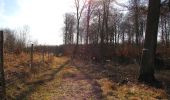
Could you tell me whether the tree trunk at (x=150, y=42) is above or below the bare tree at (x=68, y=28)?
below

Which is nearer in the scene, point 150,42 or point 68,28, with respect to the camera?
point 150,42

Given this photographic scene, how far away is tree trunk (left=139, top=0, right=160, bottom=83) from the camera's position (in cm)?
1411

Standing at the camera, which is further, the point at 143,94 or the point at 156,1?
the point at 156,1

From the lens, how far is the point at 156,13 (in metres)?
14.1

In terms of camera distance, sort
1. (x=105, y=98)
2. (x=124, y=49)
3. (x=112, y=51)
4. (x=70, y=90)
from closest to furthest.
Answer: (x=105, y=98)
(x=70, y=90)
(x=124, y=49)
(x=112, y=51)

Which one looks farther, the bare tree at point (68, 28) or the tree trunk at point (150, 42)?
the bare tree at point (68, 28)

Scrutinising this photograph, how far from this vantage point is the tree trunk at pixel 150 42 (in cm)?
1411

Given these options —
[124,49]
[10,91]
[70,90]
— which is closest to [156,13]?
[70,90]

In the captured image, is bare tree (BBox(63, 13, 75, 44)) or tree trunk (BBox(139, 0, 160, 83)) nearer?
tree trunk (BBox(139, 0, 160, 83))

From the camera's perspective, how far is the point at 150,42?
46.9 feet

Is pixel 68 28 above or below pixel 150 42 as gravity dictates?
above

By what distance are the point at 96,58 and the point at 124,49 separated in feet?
12.3

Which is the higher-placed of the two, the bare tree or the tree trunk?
the bare tree

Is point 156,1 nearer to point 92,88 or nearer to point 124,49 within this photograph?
point 92,88
